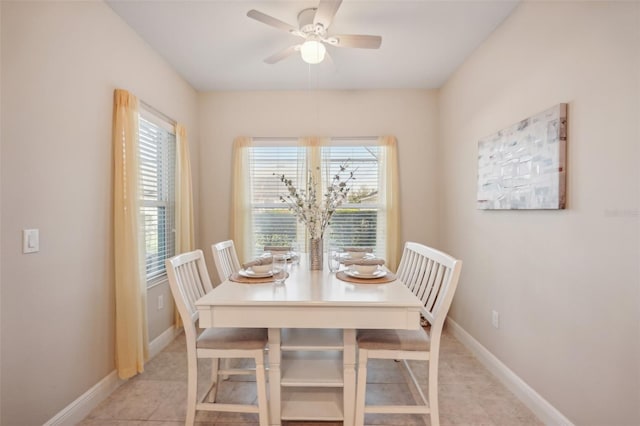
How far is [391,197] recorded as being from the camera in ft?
10.7

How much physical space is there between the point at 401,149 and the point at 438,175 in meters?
0.51

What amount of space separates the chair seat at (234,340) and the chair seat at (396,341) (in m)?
0.52

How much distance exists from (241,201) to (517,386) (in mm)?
2846

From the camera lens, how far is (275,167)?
3418 mm

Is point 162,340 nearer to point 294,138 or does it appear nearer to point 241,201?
point 241,201

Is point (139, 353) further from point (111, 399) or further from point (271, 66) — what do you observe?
point (271, 66)

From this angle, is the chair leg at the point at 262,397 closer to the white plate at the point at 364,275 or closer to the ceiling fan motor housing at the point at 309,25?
the white plate at the point at 364,275

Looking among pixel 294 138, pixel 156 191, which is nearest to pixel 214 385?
pixel 156 191

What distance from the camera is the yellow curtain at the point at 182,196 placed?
2.80 metres

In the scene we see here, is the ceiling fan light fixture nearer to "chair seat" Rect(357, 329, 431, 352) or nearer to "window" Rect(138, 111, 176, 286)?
"window" Rect(138, 111, 176, 286)

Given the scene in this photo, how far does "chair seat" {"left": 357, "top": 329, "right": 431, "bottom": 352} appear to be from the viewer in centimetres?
153

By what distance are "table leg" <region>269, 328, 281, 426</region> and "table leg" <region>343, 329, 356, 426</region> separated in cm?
34

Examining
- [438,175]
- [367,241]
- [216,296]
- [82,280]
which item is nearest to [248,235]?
[367,241]

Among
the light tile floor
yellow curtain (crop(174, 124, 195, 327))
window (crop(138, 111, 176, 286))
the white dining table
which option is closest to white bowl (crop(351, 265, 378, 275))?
the white dining table
